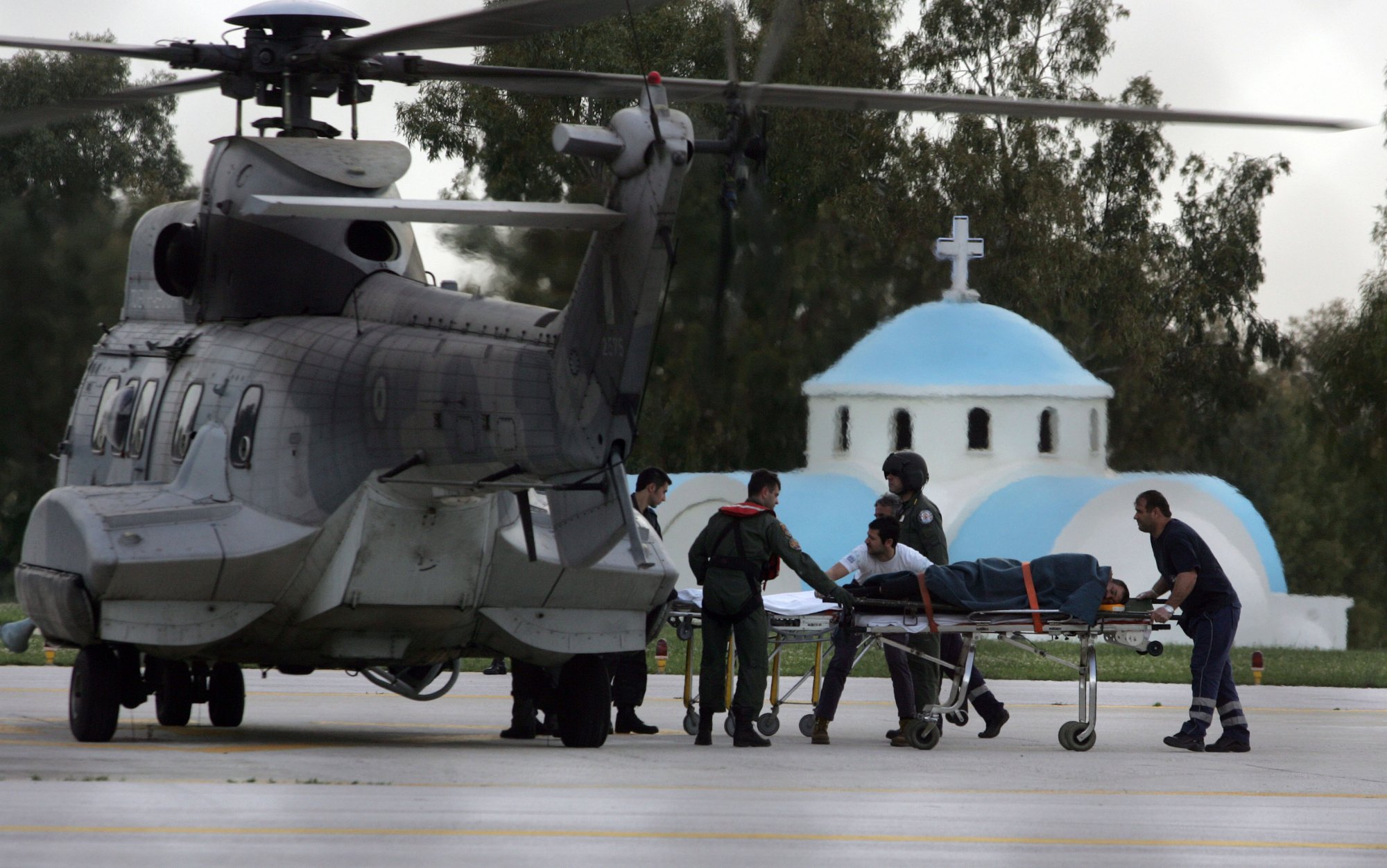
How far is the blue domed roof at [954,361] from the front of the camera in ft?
132

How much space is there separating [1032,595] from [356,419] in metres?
4.78

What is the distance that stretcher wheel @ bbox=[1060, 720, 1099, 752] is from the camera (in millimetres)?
14359

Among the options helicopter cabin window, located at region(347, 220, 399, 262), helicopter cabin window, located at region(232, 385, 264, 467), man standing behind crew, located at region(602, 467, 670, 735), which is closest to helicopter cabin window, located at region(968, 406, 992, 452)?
man standing behind crew, located at region(602, 467, 670, 735)

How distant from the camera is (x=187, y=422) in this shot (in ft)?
46.4

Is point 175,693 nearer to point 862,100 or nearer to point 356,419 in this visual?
point 356,419

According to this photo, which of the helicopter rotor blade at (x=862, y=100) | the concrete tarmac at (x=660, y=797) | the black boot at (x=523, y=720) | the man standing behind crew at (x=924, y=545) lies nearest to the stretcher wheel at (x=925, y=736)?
the concrete tarmac at (x=660, y=797)

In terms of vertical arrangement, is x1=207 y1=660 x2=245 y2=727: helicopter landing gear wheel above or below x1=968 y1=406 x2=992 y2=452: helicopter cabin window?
below

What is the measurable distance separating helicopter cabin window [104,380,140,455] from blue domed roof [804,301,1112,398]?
86.5ft

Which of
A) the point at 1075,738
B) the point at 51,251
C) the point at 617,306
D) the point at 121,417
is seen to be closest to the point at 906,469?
the point at 1075,738

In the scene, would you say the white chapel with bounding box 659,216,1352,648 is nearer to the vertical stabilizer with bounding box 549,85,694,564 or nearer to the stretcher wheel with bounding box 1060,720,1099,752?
the stretcher wheel with bounding box 1060,720,1099,752

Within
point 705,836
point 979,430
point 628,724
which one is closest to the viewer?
point 705,836

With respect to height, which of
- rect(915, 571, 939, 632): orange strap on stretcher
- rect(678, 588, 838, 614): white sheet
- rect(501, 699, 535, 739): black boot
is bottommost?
rect(501, 699, 535, 739): black boot

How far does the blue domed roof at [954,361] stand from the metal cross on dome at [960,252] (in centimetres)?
30

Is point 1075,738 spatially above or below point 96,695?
below
